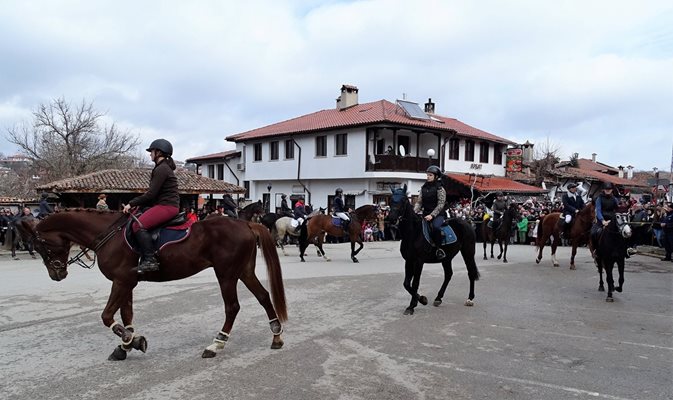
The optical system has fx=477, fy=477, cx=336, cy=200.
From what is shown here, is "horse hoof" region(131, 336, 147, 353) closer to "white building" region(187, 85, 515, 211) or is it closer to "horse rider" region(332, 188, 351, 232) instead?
"horse rider" region(332, 188, 351, 232)

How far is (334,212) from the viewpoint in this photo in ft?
53.7

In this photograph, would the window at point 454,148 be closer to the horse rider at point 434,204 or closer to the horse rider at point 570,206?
the horse rider at point 570,206

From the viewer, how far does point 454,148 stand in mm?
35062

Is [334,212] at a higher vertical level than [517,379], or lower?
higher

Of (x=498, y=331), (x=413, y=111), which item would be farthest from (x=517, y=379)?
(x=413, y=111)

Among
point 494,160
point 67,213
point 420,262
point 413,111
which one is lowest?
point 420,262

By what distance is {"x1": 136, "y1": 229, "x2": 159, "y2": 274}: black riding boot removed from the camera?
5.59m

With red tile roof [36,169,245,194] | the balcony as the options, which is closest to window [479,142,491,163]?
the balcony

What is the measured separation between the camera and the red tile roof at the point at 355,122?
3127cm

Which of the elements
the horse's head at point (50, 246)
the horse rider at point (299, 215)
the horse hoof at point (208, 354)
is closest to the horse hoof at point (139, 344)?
the horse hoof at point (208, 354)

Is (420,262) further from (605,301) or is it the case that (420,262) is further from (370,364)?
(605,301)

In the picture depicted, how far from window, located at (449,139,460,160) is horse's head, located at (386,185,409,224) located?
27713 millimetres

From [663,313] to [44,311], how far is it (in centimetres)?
1051

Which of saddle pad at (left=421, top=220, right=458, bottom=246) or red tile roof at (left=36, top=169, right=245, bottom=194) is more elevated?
red tile roof at (left=36, top=169, right=245, bottom=194)
